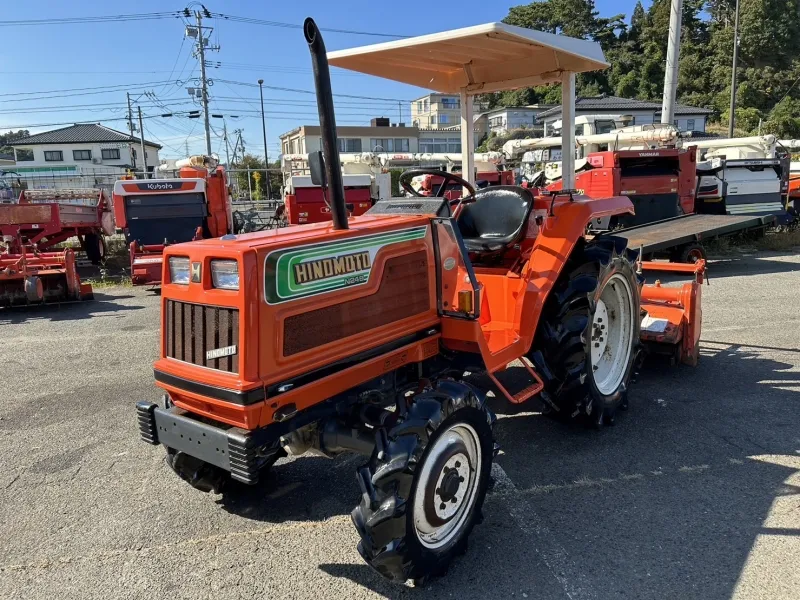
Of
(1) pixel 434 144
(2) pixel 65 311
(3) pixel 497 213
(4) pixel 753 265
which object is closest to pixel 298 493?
(3) pixel 497 213

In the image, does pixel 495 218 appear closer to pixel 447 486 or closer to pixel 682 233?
pixel 447 486

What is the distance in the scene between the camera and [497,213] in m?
3.92

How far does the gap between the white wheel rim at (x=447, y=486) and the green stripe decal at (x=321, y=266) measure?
796mm

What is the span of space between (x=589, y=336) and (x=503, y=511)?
3.98 feet

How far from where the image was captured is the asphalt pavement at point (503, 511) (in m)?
2.46

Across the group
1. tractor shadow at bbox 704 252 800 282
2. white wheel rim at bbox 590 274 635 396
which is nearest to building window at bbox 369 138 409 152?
tractor shadow at bbox 704 252 800 282

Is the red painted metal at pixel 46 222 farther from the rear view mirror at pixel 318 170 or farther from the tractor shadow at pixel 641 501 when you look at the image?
the tractor shadow at pixel 641 501

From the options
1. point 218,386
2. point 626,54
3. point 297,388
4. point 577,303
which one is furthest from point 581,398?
point 626,54

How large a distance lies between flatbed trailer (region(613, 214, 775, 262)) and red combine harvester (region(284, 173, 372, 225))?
20.6 feet

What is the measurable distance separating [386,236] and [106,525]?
204 centimetres

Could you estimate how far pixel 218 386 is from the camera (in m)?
2.29

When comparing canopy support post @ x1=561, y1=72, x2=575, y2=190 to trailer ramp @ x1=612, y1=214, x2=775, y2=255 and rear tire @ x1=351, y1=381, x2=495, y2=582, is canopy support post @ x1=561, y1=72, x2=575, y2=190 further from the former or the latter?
trailer ramp @ x1=612, y1=214, x2=775, y2=255

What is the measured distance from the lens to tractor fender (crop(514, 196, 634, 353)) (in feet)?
11.1

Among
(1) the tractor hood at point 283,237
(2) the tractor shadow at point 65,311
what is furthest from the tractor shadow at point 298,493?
(2) the tractor shadow at point 65,311
